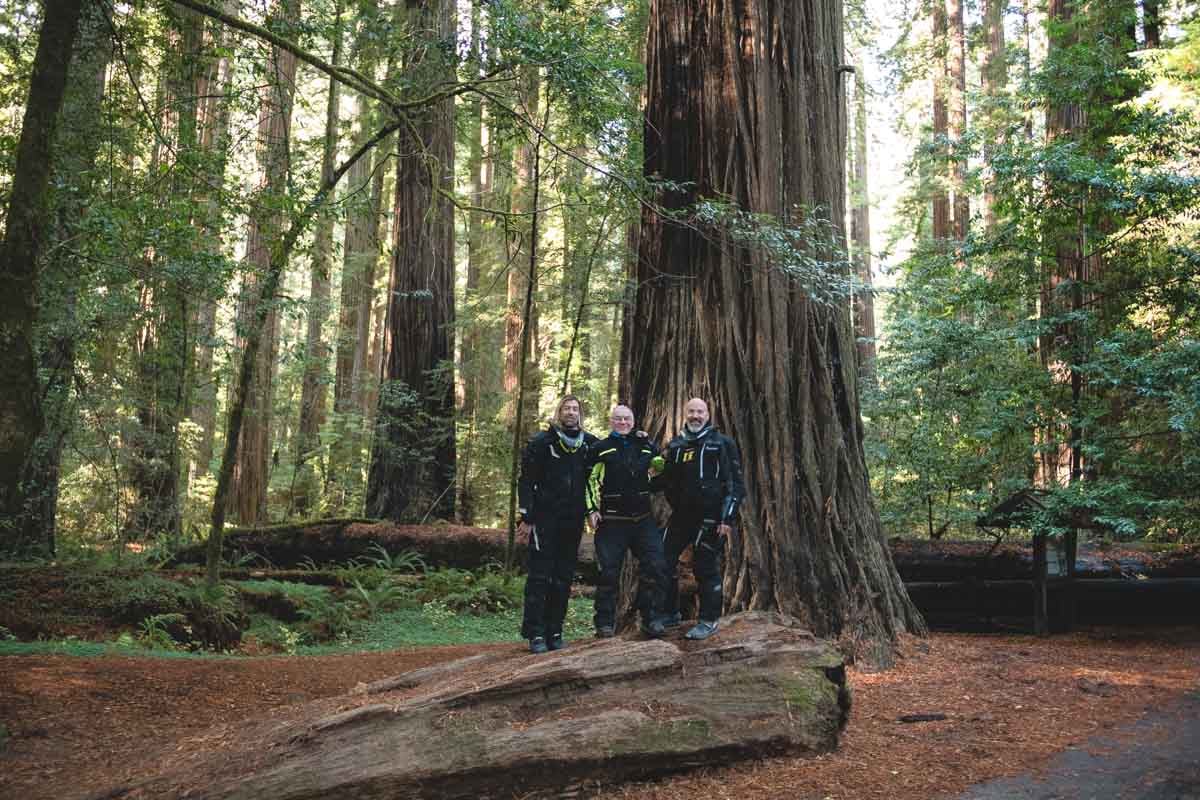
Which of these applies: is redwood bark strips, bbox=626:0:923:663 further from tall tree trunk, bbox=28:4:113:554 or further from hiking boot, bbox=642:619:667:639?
tall tree trunk, bbox=28:4:113:554

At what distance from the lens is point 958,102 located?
18953mm

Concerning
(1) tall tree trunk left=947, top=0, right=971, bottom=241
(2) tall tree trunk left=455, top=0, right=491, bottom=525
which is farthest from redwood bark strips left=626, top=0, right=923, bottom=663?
(1) tall tree trunk left=947, top=0, right=971, bottom=241

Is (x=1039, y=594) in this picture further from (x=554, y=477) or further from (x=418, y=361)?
(x=418, y=361)

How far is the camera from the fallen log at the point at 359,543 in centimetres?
1234

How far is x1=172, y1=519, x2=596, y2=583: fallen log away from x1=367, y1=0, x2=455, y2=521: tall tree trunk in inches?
51.3

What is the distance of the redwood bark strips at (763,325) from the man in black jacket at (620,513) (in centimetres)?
127

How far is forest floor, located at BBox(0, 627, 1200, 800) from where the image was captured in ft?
15.6

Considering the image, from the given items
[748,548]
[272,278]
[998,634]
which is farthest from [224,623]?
[998,634]

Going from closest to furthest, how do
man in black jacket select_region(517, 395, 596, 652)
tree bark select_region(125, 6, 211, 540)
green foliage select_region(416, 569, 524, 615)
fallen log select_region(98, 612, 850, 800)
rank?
fallen log select_region(98, 612, 850, 800), man in black jacket select_region(517, 395, 596, 652), tree bark select_region(125, 6, 211, 540), green foliage select_region(416, 569, 524, 615)

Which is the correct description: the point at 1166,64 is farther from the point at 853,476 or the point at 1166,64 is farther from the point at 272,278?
the point at 272,278

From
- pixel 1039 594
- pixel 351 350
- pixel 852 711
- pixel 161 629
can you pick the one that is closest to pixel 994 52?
pixel 1039 594

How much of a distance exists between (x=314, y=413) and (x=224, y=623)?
39.9ft

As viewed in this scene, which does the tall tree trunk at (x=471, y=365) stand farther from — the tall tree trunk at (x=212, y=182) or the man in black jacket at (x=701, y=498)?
the man in black jacket at (x=701, y=498)

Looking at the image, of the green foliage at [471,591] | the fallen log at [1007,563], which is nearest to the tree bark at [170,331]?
the green foliage at [471,591]
